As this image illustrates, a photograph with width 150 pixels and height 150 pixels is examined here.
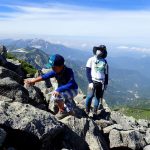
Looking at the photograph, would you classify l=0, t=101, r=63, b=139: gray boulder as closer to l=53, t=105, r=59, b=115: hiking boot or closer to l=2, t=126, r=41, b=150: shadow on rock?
l=2, t=126, r=41, b=150: shadow on rock

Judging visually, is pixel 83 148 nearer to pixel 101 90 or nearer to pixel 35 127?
pixel 35 127

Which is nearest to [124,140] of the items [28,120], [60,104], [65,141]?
[60,104]

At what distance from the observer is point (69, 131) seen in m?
16.4

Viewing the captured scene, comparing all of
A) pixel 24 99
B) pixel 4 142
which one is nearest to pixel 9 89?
pixel 24 99

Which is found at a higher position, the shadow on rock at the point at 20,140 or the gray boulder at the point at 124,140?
the shadow on rock at the point at 20,140

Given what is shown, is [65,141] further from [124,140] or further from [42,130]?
[124,140]

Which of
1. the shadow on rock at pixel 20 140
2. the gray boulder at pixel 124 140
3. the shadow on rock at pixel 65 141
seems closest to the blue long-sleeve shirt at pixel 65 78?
the shadow on rock at pixel 65 141

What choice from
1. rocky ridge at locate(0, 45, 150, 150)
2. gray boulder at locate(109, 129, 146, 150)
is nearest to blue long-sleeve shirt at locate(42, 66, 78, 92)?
rocky ridge at locate(0, 45, 150, 150)

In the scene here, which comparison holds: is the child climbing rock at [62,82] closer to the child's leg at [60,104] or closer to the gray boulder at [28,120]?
the child's leg at [60,104]

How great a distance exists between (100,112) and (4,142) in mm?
13607

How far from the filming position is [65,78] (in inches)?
719

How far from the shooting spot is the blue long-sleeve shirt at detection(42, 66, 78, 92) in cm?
1795

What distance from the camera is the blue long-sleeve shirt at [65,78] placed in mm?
17953

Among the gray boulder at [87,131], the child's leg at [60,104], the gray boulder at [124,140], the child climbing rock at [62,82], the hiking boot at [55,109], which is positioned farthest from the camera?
the hiking boot at [55,109]
